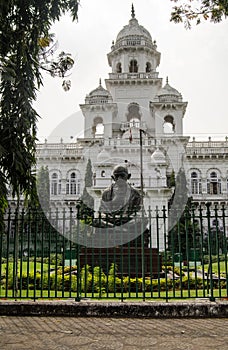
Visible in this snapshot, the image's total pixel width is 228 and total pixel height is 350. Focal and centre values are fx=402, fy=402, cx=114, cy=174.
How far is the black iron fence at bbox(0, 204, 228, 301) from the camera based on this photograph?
637cm

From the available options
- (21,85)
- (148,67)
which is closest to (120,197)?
(21,85)

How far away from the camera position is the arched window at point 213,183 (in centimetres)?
3675

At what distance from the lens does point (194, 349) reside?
13.7 feet

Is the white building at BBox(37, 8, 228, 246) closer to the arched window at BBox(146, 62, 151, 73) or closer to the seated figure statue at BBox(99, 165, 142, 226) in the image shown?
the arched window at BBox(146, 62, 151, 73)

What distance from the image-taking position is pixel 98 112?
36.0m

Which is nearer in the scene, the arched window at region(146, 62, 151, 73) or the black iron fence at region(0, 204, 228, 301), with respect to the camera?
the black iron fence at region(0, 204, 228, 301)

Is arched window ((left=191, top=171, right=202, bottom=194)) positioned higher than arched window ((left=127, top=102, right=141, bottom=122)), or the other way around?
arched window ((left=127, top=102, right=141, bottom=122))

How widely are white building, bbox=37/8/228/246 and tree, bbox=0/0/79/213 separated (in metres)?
26.9

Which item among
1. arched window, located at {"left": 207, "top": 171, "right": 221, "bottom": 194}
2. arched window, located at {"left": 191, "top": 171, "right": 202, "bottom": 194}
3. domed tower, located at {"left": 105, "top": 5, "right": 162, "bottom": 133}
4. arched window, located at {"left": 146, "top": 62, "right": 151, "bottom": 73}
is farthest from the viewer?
arched window, located at {"left": 146, "top": 62, "right": 151, "bottom": 73}

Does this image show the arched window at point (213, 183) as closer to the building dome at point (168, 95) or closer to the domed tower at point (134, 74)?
the domed tower at point (134, 74)

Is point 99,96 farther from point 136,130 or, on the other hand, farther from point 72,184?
point 72,184

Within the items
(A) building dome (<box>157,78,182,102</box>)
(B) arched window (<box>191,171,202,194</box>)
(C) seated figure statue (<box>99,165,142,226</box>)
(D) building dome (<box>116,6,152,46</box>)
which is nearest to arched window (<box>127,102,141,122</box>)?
(A) building dome (<box>157,78,182,102</box>)

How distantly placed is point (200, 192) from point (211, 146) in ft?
14.4

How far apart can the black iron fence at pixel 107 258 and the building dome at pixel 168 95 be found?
25.3 m
